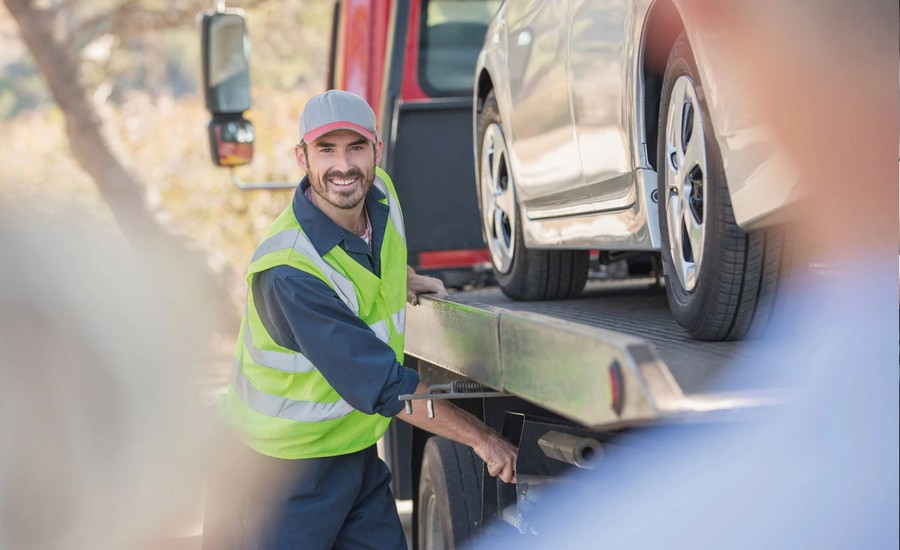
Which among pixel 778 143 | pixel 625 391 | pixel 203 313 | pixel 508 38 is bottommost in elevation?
pixel 203 313

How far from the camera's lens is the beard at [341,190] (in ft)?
13.4

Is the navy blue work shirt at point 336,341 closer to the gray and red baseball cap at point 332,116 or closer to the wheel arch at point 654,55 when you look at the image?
the gray and red baseball cap at point 332,116

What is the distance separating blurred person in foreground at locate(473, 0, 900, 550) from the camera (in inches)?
Answer: 96.3

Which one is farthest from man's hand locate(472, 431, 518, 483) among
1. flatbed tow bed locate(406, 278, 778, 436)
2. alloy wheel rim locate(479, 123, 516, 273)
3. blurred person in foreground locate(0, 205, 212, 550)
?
blurred person in foreground locate(0, 205, 212, 550)

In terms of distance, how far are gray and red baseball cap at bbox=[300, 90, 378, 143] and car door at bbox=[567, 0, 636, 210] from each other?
0.63 metres

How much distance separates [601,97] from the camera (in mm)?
3910

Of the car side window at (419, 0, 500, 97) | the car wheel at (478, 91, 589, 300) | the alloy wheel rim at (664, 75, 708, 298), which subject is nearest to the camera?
the alloy wheel rim at (664, 75, 708, 298)

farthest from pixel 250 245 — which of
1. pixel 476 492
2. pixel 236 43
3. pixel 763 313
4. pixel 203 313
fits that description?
pixel 763 313

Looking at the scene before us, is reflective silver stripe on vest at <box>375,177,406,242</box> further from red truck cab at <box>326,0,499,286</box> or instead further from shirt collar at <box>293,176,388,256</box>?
red truck cab at <box>326,0,499,286</box>

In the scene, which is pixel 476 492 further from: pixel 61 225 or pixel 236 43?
pixel 236 43

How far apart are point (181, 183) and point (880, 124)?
53.5ft

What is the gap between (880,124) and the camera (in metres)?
2.47

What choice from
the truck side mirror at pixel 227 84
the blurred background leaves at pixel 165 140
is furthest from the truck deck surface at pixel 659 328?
the blurred background leaves at pixel 165 140

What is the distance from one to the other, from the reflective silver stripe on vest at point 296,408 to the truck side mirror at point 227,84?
3.21 metres
